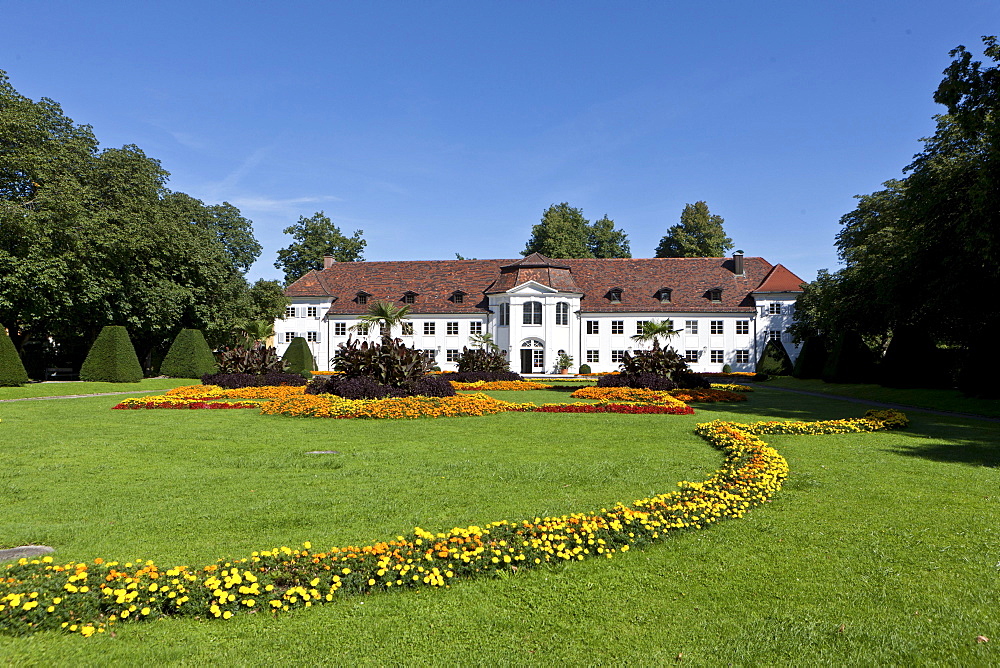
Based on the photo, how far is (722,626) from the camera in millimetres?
4105

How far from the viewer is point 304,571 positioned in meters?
4.66

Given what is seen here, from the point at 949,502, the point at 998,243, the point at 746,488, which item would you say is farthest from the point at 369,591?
the point at 998,243

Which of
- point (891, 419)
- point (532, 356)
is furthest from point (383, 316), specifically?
point (891, 419)

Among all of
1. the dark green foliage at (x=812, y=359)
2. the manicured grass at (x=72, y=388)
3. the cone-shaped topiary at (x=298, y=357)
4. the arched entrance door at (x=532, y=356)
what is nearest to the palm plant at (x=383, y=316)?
the cone-shaped topiary at (x=298, y=357)

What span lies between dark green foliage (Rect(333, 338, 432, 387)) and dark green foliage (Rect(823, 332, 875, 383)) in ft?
79.4

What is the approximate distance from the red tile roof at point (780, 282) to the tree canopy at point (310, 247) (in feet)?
157

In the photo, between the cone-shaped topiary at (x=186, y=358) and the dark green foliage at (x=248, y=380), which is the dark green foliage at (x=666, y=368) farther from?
the cone-shaped topiary at (x=186, y=358)

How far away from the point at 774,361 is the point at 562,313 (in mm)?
16954

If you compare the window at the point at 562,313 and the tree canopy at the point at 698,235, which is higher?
the tree canopy at the point at 698,235

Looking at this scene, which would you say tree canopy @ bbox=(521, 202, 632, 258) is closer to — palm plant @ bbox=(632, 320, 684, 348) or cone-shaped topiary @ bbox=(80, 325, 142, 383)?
palm plant @ bbox=(632, 320, 684, 348)

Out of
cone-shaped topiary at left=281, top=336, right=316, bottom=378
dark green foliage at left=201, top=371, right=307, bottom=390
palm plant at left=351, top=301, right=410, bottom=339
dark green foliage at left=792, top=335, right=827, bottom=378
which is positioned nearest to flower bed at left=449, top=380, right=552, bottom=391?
dark green foliage at left=201, top=371, right=307, bottom=390

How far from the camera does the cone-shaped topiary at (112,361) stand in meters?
30.8

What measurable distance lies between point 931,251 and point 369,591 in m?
25.5

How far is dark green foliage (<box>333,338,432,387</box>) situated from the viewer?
20797mm
